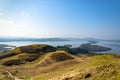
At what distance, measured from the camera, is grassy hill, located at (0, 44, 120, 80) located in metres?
25.6

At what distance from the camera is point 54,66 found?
187 ft

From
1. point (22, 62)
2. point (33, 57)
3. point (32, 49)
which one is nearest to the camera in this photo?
point (22, 62)

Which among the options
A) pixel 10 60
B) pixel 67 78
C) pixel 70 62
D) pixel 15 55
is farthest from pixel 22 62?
pixel 67 78

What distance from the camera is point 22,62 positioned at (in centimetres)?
7194

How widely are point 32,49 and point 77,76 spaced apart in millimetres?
62740

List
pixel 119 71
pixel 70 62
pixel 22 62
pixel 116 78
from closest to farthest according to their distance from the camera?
1. pixel 116 78
2. pixel 119 71
3. pixel 70 62
4. pixel 22 62

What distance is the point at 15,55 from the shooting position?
8225 cm

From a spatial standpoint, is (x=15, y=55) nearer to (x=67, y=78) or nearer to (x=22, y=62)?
(x=22, y=62)

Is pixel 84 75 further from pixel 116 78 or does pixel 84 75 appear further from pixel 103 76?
pixel 116 78

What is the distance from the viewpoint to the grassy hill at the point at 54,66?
25.6 meters

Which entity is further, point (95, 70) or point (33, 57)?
point (33, 57)

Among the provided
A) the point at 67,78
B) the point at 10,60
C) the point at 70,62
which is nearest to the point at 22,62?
the point at 10,60

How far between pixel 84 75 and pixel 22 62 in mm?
49361

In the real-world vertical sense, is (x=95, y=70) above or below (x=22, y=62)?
above
